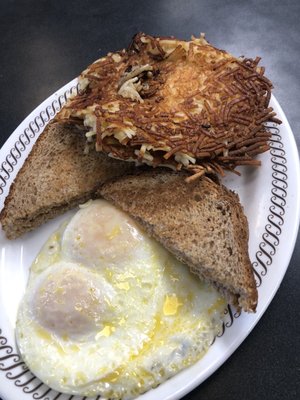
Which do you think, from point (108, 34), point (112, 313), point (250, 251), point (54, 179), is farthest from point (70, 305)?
point (108, 34)

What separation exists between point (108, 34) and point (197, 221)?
6.93 ft

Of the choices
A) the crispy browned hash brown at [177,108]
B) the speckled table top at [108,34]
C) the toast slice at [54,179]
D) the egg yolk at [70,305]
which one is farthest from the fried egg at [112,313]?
the speckled table top at [108,34]

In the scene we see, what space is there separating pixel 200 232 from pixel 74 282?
0.71 m

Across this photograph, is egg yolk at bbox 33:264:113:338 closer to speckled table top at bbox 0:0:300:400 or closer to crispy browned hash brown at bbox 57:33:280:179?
crispy browned hash brown at bbox 57:33:280:179

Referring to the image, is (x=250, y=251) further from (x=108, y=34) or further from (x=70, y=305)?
(x=108, y=34)

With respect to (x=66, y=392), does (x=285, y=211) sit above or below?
above

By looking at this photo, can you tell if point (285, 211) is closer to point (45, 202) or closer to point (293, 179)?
point (293, 179)

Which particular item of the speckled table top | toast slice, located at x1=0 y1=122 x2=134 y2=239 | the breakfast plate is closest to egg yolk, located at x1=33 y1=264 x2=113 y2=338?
the breakfast plate

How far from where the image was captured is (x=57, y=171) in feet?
8.66

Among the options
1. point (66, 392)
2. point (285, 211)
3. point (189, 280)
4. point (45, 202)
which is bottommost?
point (66, 392)

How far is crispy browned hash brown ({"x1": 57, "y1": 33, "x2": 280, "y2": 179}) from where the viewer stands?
2291 millimetres

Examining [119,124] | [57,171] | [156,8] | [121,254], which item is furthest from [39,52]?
[121,254]

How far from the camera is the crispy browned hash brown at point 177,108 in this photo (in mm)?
2291

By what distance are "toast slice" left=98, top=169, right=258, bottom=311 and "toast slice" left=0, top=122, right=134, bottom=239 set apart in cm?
14
